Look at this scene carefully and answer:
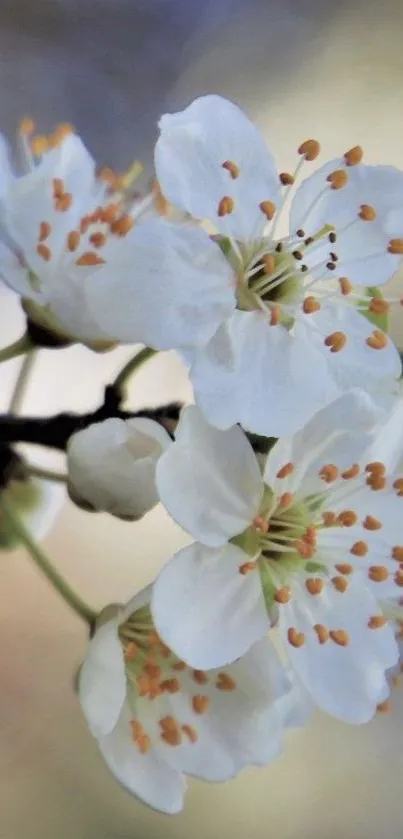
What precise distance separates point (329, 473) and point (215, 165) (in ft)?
0.58

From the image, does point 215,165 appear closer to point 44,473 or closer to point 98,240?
point 98,240

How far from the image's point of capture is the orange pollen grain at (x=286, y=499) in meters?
0.52

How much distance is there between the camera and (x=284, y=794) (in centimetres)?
127

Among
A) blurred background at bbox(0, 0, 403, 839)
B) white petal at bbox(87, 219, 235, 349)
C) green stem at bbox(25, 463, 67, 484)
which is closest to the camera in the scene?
white petal at bbox(87, 219, 235, 349)

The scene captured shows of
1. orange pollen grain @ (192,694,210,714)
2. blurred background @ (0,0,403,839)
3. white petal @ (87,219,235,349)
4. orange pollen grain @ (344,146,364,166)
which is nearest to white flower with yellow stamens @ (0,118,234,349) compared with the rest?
white petal @ (87,219,235,349)

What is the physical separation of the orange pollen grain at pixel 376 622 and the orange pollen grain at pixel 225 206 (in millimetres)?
237

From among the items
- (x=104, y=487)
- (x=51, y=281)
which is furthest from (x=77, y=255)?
(x=104, y=487)

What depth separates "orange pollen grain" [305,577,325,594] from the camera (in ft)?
1.73

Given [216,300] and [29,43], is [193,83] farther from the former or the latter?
[216,300]

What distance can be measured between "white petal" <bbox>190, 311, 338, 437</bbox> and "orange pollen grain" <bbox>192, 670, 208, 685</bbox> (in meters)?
0.16

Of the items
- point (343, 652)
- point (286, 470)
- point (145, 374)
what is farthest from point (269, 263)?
point (145, 374)

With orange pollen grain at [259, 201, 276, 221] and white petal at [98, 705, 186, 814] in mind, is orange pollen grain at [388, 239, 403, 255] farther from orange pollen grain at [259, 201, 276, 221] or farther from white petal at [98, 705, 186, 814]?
white petal at [98, 705, 186, 814]

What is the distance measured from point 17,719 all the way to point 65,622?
5.3 inches

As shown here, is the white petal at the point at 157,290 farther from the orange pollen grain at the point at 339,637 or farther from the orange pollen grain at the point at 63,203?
the orange pollen grain at the point at 339,637
